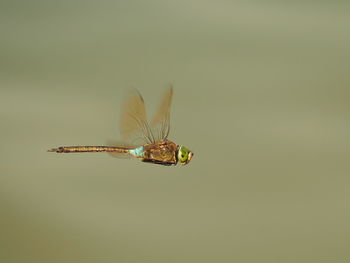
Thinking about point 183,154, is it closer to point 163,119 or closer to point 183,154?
point 183,154

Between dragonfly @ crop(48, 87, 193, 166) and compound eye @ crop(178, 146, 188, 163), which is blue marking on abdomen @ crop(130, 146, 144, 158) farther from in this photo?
compound eye @ crop(178, 146, 188, 163)

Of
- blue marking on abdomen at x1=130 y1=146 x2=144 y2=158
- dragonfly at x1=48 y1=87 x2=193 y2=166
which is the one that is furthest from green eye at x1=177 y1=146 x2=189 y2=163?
blue marking on abdomen at x1=130 y1=146 x2=144 y2=158

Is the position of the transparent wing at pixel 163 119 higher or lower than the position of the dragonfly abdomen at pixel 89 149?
higher

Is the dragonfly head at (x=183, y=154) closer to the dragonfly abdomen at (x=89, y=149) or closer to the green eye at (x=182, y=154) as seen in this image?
the green eye at (x=182, y=154)

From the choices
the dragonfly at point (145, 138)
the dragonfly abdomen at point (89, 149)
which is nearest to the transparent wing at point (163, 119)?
the dragonfly at point (145, 138)

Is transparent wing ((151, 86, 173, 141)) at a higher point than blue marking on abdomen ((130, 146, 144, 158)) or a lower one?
higher

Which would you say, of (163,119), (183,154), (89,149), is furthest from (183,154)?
(89,149)
